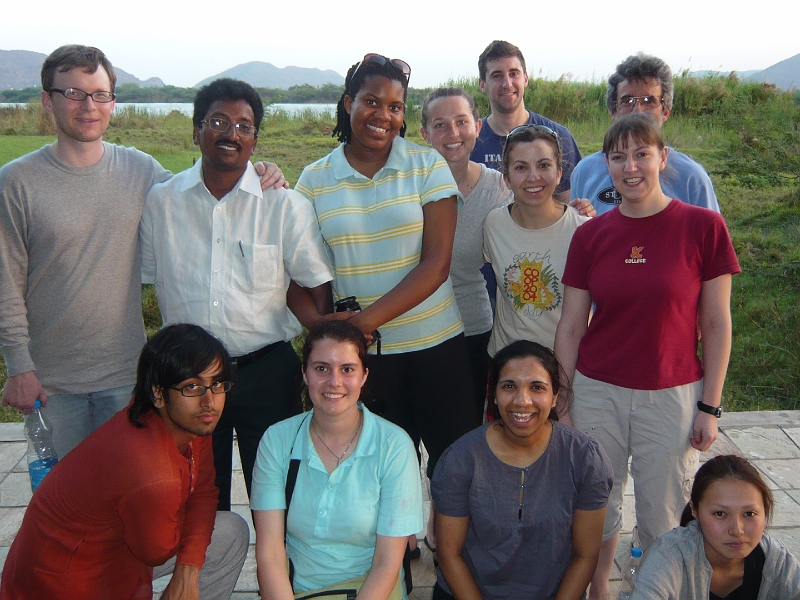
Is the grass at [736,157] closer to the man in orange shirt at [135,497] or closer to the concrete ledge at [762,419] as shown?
the concrete ledge at [762,419]

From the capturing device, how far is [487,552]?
2.36 metres

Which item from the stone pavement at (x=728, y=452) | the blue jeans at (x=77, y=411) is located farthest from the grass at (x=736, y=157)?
the blue jeans at (x=77, y=411)

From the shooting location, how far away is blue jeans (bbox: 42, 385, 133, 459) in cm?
275

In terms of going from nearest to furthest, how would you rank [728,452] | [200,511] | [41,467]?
[200,511], [41,467], [728,452]

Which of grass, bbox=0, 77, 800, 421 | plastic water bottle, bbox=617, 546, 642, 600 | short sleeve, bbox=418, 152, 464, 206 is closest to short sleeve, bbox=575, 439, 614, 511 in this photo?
plastic water bottle, bbox=617, 546, 642, 600

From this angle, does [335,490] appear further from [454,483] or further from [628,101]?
[628,101]

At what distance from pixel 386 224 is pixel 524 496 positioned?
106 centimetres

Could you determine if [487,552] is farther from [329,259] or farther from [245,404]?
[329,259]

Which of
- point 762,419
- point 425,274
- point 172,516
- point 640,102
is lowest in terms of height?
point 762,419

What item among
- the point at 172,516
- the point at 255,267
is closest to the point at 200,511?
the point at 172,516

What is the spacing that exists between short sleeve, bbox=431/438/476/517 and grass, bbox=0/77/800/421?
3.46 meters

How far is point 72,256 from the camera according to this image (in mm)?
2637

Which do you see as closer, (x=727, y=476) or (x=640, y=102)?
(x=727, y=476)

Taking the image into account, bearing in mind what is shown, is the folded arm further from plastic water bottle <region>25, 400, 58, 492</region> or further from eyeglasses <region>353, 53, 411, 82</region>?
plastic water bottle <region>25, 400, 58, 492</region>
